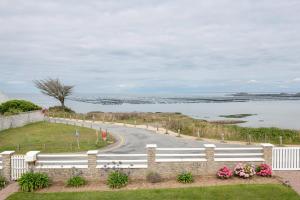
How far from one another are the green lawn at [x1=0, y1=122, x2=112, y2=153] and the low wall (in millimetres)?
843

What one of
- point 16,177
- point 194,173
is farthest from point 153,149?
point 16,177

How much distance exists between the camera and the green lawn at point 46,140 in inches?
1022

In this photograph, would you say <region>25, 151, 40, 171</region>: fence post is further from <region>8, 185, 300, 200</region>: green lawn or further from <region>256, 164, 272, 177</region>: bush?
<region>256, 164, 272, 177</region>: bush

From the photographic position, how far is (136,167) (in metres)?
16.1

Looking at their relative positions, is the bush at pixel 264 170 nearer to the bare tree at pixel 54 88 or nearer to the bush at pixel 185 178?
the bush at pixel 185 178

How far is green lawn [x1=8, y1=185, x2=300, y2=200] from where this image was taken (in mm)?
13883

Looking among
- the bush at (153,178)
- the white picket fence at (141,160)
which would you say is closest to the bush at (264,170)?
the white picket fence at (141,160)

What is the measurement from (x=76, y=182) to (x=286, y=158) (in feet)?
34.1

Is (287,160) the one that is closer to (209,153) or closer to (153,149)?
(209,153)

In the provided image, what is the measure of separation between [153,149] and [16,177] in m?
6.66

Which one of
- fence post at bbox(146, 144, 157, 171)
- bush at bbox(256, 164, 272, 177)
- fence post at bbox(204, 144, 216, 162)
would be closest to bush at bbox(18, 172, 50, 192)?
fence post at bbox(146, 144, 157, 171)

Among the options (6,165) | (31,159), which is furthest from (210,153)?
(6,165)

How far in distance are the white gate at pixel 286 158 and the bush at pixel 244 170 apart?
5.90ft

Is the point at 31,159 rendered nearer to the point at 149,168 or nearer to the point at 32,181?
the point at 32,181
